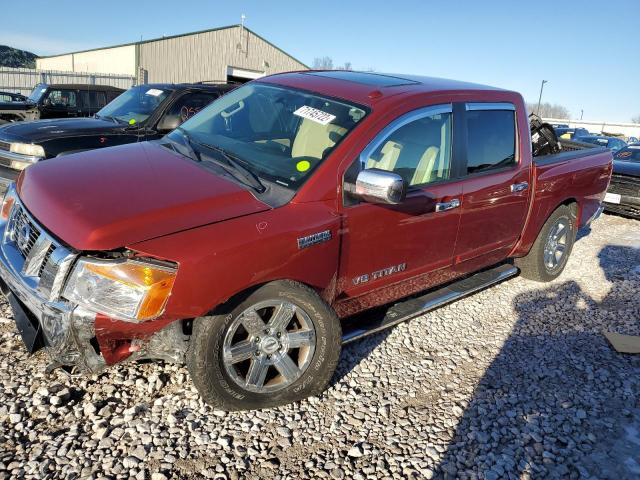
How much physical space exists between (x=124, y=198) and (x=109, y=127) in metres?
4.38

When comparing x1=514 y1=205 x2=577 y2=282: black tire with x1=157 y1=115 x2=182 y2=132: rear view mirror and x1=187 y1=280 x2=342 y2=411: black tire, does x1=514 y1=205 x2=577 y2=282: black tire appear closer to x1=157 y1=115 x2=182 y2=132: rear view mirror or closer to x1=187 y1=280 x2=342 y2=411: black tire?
x1=187 y1=280 x2=342 y2=411: black tire

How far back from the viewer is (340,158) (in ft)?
9.73

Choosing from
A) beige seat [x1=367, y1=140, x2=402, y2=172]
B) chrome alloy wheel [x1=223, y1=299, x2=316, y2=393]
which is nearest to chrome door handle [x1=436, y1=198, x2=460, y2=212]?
beige seat [x1=367, y1=140, x2=402, y2=172]

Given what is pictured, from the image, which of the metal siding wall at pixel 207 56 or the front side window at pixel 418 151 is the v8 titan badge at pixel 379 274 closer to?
the front side window at pixel 418 151

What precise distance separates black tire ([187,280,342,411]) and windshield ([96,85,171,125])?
5.10 meters

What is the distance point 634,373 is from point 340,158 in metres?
2.74

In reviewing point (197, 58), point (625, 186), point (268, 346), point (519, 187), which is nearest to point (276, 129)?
point (268, 346)

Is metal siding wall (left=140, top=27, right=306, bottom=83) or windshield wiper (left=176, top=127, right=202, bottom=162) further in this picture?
metal siding wall (left=140, top=27, right=306, bottom=83)

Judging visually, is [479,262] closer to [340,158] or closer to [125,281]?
[340,158]

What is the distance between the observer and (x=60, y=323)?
2.34 metres

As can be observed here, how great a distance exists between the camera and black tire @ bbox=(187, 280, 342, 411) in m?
2.55

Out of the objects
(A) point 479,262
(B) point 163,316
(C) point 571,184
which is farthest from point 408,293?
(C) point 571,184

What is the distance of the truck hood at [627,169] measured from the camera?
29.9 ft

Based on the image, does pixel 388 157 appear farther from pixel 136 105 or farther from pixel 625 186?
pixel 625 186
